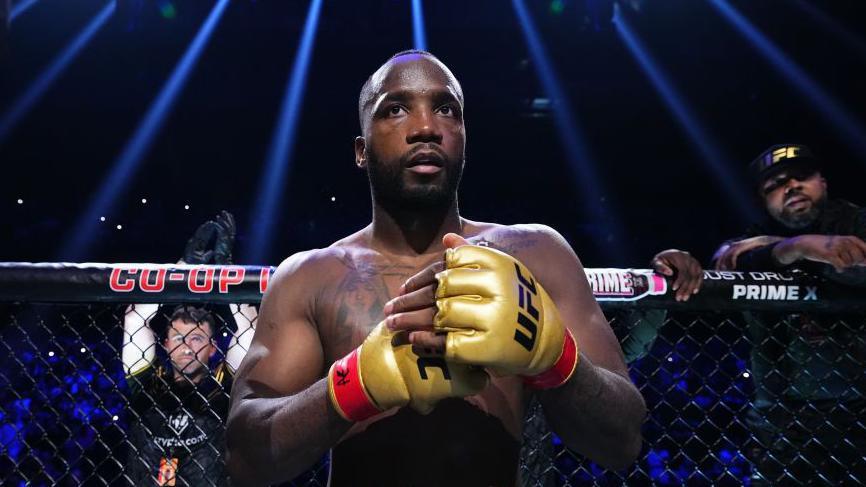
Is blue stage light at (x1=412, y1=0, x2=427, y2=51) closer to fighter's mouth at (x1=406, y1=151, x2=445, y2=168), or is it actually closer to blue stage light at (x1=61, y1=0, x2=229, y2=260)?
blue stage light at (x1=61, y1=0, x2=229, y2=260)

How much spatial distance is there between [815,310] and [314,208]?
710cm

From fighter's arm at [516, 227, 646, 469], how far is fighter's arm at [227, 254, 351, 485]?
40cm

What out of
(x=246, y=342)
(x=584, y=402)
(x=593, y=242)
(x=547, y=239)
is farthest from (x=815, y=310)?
(x=593, y=242)

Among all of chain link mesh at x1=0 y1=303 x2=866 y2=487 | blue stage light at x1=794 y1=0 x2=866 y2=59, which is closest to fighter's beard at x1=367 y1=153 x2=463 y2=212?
chain link mesh at x1=0 y1=303 x2=866 y2=487

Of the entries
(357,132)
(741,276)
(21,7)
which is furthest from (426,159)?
(357,132)

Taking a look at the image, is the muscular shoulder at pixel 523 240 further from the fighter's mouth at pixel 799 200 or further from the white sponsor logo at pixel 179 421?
the white sponsor logo at pixel 179 421

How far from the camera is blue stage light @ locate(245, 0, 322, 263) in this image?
23.3ft

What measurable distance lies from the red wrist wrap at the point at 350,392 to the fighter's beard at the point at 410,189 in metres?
0.43

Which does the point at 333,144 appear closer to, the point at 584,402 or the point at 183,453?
the point at 183,453

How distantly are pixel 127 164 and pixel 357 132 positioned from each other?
2.94 m

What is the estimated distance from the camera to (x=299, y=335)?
4.30ft

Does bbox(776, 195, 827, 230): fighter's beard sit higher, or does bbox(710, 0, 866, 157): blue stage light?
bbox(776, 195, 827, 230): fighter's beard

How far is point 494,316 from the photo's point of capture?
89 centimetres

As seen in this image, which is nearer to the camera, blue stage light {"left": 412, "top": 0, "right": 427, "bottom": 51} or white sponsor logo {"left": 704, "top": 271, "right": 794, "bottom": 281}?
white sponsor logo {"left": 704, "top": 271, "right": 794, "bottom": 281}
